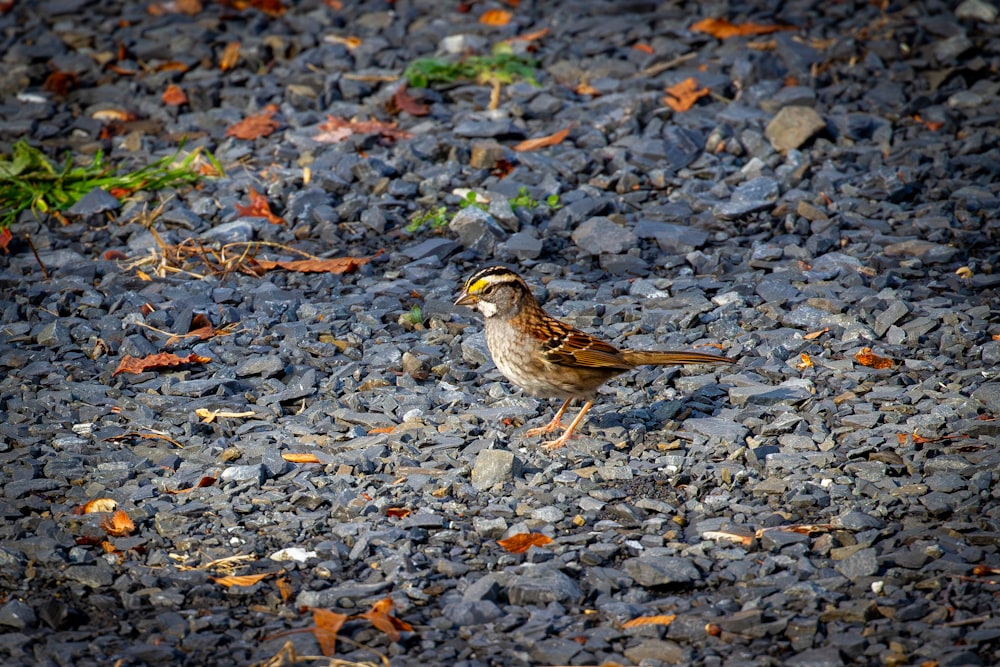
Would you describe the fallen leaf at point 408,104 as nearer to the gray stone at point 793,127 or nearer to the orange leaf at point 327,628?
the gray stone at point 793,127

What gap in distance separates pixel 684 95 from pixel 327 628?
256 inches

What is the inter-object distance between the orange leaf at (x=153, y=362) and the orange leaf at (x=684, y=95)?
4766mm

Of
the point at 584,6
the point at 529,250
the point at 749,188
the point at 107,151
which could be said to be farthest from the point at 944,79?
the point at 107,151

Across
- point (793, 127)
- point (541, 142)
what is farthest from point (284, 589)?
point (793, 127)

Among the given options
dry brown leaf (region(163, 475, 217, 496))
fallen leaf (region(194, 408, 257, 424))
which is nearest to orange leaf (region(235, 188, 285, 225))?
fallen leaf (region(194, 408, 257, 424))

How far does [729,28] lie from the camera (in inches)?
422

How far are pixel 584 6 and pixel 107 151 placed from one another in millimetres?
4888

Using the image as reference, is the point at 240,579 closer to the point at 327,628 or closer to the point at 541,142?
the point at 327,628

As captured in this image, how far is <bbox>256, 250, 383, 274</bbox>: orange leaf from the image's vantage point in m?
7.62

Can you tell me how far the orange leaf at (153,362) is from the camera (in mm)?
6412

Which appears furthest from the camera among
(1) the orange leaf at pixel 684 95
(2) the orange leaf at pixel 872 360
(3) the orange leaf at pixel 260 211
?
(1) the orange leaf at pixel 684 95

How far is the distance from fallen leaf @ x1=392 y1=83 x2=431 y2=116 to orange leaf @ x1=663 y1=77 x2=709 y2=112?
2037mm

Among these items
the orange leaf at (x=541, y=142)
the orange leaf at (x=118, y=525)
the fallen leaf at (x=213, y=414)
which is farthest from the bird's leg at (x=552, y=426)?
the orange leaf at (x=541, y=142)

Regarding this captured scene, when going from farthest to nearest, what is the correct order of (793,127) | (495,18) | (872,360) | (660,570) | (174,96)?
(495,18)
(174,96)
(793,127)
(872,360)
(660,570)
